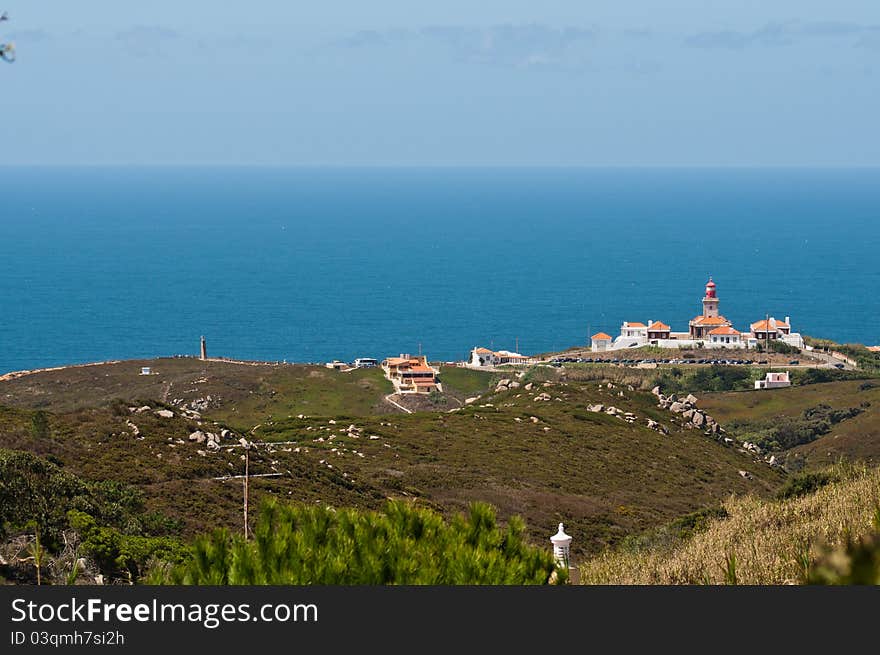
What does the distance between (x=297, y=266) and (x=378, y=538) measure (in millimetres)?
177391

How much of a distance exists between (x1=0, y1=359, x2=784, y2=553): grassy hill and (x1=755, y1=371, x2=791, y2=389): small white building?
67.8 ft

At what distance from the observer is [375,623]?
363 inches

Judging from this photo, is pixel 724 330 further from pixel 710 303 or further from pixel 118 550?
pixel 118 550

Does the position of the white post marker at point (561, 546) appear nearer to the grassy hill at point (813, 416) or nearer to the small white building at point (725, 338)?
the grassy hill at point (813, 416)

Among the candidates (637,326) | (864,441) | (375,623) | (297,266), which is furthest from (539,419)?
(297,266)

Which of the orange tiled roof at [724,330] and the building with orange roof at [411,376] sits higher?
the orange tiled roof at [724,330]

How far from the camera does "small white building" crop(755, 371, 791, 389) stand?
7706 centimetres

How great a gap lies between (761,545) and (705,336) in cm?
7863

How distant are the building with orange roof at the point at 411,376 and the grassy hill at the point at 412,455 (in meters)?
3.58

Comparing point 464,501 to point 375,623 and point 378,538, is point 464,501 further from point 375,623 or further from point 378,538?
point 375,623

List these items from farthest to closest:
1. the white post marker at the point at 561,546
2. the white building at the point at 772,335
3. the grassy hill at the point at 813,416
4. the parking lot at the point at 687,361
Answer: the white building at the point at 772,335 < the parking lot at the point at 687,361 < the grassy hill at the point at 813,416 < the white post marker at the point at 561,546

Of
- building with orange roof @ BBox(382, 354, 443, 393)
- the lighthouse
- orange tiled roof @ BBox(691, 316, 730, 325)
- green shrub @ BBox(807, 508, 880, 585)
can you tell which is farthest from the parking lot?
green shrub @ BBox(807, 508, 880, 585)

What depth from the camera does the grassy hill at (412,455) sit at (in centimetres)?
3036

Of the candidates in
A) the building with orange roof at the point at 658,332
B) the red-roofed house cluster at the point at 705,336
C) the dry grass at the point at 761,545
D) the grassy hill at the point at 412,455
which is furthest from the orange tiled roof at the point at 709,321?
the dry grass at the point at 761,545
